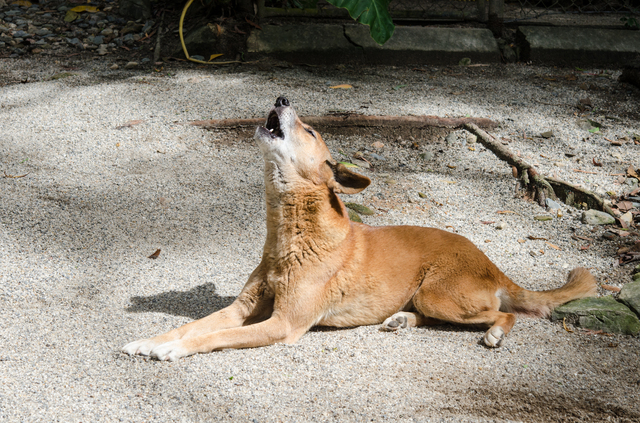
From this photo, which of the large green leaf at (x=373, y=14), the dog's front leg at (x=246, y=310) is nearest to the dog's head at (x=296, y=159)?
the dog's front leg at (x=246, y=310)

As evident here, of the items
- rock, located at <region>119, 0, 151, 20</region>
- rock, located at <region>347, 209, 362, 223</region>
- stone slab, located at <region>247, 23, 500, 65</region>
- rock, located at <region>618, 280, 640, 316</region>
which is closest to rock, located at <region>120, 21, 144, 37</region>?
rock, located at <region>119, 0, 151, 20</region>

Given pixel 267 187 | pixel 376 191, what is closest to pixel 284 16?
pixel 376 191

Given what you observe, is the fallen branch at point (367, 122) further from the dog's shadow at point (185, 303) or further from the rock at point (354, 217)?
the dog's shadow at point (185, 303)

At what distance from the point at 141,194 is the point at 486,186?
287 centimetres

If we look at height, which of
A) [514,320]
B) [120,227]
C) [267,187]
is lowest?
[120,227]

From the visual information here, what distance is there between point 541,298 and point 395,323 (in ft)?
2.78

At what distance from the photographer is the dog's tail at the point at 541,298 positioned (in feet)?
10.8

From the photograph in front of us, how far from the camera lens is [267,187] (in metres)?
3.13

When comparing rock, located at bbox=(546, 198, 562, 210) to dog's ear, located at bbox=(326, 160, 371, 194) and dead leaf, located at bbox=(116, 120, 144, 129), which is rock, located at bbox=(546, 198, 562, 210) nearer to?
dog's ear, located at bbox=(326, 160, 371, 194)

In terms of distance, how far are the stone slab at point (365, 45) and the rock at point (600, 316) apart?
4.95m

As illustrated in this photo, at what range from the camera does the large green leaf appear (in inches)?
252

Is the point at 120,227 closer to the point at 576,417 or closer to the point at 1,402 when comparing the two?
the point at 1,402

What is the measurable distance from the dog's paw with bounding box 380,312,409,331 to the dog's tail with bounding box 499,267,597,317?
0.58 m

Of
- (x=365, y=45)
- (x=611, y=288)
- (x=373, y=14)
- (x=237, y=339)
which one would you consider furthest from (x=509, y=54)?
(x=237, y=339)
